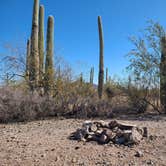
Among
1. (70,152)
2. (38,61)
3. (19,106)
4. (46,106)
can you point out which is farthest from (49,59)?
(70,152)

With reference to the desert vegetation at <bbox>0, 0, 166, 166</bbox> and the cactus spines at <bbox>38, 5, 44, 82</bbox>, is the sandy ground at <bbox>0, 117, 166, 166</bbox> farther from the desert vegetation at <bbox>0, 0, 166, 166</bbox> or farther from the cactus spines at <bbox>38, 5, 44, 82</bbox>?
the cactus spines at <bbox>38, 5, 44, 82</bbox>

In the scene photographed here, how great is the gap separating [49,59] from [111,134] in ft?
21.6

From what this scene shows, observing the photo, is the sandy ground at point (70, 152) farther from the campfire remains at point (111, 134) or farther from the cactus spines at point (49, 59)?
the cactus spines at point (49, 59)

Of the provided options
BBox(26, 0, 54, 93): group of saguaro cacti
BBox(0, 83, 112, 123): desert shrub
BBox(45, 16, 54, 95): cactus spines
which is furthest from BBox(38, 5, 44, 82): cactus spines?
BBox(0, 83, 112, 123): desert shrub

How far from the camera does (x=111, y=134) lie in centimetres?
449

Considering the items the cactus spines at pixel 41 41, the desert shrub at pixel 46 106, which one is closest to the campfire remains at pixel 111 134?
the desert shrub at pixel 46 106

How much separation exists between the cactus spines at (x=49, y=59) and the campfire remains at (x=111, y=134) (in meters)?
4.45

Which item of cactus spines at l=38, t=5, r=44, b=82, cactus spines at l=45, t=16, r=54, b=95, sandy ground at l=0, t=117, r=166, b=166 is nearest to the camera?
sandy ground at l=0, t=117, r=166, b=166

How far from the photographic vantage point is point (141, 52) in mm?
9367

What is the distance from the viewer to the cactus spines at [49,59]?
9250mm

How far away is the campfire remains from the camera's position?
430cm

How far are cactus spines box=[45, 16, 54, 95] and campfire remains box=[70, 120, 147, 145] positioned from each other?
14.6 feet

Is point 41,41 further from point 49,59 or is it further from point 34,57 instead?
point 34,57

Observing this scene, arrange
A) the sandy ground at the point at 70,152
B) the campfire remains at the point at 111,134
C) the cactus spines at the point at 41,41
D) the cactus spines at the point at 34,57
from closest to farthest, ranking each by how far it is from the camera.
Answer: the sandy ground at the point at 70,152, the campfire remains at the point at 111,134, the cactus spines at the point at 34,57, the cactus spines at the point at 41,41
